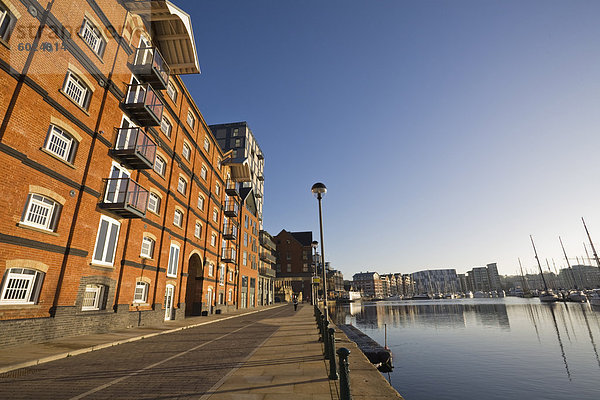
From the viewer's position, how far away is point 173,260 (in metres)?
20.9

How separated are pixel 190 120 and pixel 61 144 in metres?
13.2

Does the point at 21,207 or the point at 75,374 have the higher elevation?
the point at 21,207

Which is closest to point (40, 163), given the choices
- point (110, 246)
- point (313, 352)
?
point (110, 246)

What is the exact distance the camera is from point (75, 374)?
22.3 ft

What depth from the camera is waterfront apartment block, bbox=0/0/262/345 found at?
988 centimetres

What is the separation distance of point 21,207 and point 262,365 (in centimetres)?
990

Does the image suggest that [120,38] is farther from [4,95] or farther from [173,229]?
[173,229]

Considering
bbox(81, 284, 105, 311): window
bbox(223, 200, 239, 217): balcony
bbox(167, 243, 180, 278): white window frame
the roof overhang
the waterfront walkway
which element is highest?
the roof overhang

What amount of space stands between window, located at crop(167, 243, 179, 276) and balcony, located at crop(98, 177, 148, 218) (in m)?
6.51

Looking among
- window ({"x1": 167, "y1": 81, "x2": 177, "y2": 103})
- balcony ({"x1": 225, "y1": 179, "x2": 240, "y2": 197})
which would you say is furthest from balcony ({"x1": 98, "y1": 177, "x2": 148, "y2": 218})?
balcony ({"x1": 225, "y1": 179, "x2": 240, "y2": 197})

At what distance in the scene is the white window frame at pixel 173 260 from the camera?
66.7 feet

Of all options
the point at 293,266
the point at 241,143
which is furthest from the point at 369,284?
the point at 241,143

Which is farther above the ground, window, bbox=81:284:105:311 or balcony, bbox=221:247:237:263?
balcony, bbox=221:247:237:263

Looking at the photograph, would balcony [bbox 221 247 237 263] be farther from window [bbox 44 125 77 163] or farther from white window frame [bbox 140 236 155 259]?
window [bbox 44 125 77 163]
